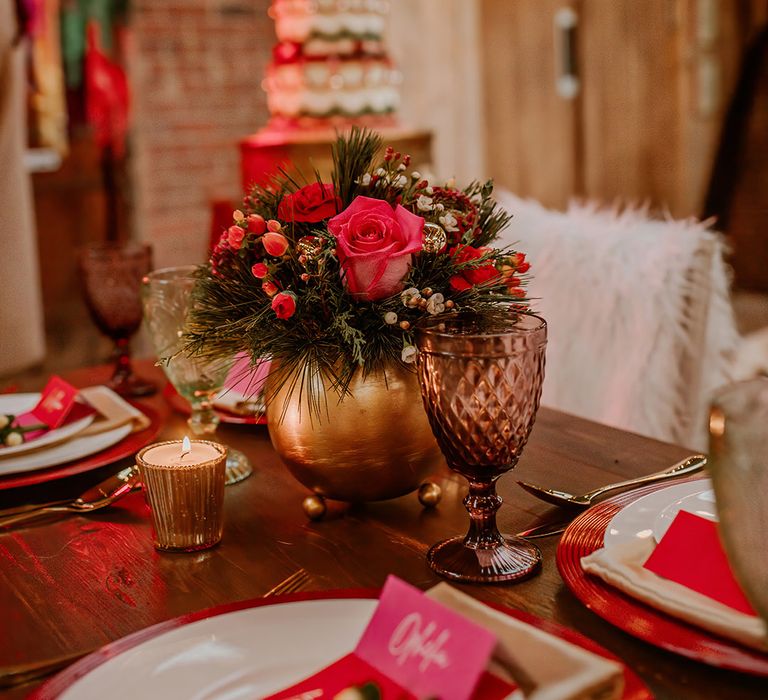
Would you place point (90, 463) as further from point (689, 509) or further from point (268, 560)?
point (689, 509)

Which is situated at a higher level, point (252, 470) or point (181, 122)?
point (181, 122)

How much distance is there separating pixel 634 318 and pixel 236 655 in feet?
3.51

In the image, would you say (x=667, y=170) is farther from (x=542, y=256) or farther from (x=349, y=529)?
(x=349, y=529)

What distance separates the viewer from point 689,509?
31.5 inches

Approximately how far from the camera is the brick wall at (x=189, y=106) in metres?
3.97

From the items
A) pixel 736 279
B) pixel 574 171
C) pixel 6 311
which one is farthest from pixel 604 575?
pixel 574 171

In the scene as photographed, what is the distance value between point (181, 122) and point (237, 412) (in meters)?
3.11

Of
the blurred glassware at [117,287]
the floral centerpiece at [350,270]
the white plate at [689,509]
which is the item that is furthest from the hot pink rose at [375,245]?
the blurred glassware at [117,287]

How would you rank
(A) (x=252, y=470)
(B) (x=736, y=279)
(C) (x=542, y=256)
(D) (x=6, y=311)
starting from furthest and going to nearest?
1. (B) (x=736, y=279)
2. (D) (x=6, y=311)
3. (C) (x=542, y=256)
4. (A) (x=252, y=470)

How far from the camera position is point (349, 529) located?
2.82ft

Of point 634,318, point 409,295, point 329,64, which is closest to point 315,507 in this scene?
point 409,295

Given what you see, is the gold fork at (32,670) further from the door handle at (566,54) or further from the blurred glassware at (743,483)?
the door handle at (566,54)

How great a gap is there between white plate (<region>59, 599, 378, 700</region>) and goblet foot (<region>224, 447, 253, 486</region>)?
0.34 m

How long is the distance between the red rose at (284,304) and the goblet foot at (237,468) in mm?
230
